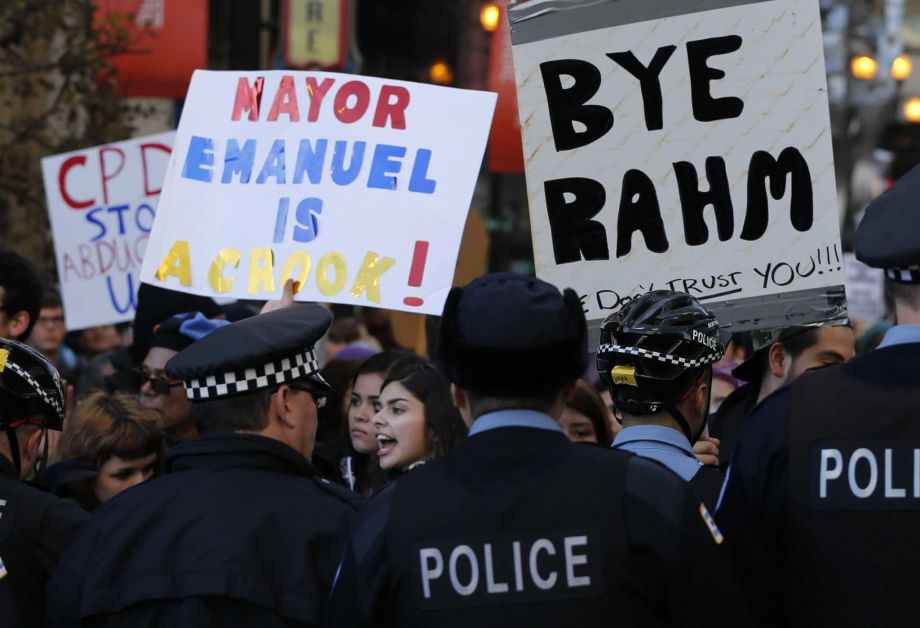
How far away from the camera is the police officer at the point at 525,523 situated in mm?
3020

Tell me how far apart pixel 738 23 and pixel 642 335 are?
1.16 meters

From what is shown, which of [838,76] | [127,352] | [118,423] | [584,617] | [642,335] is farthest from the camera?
[838,76]

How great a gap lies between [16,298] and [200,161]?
902 millimetres

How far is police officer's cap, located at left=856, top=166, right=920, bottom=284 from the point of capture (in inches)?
130

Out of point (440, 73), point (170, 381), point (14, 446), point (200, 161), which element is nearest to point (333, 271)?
point (200, 161)

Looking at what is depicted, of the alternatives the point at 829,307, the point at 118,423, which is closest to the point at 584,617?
the point at 829,307

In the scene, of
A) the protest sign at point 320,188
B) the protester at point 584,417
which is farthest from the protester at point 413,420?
the protest sign at point 320,188

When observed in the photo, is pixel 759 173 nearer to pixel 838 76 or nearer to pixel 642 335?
pixel 642 335

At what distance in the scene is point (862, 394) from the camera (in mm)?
3318

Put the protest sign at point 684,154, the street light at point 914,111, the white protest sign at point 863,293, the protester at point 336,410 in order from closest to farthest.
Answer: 1. the protest sign at point 684,154
2. the protester at point 336,410
3. the white protest sign at point 863,293
4. the street light at point 914,111

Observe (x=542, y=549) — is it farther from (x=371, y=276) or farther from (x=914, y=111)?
(x=914, y=111)

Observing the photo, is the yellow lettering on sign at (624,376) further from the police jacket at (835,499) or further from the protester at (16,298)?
the protester at (16,298)

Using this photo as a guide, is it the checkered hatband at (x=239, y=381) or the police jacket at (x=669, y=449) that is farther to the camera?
the police jacket at (x=669, y=449)

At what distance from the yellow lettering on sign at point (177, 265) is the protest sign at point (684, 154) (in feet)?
4.11
